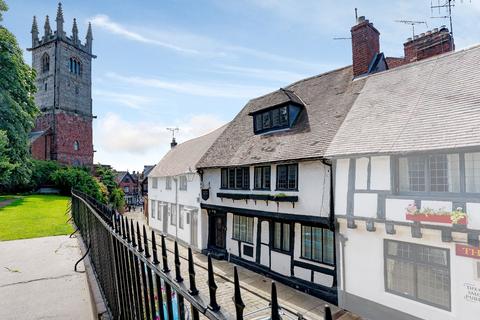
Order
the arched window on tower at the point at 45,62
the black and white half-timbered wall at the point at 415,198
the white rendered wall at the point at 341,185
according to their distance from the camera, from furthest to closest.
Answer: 1. the arched window on tower at the point at 45,62
2. the white rendered wall at the point at 341,185
3. the black and white half-timbered wall at the point at 415,198

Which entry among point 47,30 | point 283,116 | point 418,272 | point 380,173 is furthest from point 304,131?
point 47,30

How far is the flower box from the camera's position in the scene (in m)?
8.16

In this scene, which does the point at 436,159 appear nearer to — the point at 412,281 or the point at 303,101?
the point at 412,281

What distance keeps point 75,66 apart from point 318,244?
52.4 meters

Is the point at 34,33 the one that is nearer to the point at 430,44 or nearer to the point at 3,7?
the point at 3,7

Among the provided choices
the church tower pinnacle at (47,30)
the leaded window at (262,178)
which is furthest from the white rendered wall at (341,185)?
the church tower pinnacle at (47,30)

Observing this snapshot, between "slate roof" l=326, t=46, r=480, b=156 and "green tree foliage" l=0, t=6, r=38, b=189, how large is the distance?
90.9 feet

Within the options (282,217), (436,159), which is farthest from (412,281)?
(282,217)

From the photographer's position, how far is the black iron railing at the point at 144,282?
149 centimetres

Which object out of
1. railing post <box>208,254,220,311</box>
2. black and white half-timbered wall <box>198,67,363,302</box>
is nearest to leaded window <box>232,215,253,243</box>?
black and white half-timbered wall <box>198,67,363,302</box>

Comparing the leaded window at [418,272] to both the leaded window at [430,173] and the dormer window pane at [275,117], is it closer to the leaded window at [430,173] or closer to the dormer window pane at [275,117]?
the leaded window at [430,173]

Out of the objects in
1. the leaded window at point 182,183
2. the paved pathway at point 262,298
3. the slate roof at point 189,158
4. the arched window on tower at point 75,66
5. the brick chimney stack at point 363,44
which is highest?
the arched window on tower at point 75,66

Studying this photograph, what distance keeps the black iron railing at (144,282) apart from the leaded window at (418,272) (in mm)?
9115

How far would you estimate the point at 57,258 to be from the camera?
6.39 meters
